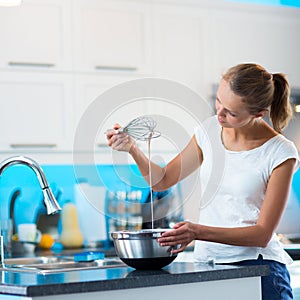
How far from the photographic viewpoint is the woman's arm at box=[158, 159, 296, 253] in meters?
2.42

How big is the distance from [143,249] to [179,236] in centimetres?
12

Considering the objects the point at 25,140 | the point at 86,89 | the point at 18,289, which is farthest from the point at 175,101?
the point at 18,289

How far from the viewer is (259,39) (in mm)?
4797

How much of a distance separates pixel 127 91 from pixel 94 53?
1.23ft

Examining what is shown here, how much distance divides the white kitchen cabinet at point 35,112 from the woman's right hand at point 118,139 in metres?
1.69

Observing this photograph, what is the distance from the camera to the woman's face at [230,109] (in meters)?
2.54

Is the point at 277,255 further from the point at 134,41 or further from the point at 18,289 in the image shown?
the point at 134,41

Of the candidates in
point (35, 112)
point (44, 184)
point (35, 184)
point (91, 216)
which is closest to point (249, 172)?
point (44, 184)

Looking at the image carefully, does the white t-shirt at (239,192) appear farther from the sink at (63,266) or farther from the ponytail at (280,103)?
the sink at (63,266)

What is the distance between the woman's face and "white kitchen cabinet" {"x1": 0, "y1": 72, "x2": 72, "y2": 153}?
175 centimetres

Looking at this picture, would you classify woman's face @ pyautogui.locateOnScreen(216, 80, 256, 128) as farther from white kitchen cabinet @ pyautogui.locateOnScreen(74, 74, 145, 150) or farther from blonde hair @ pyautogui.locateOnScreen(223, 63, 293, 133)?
white kitchen cabinet @ pyautogui.locateOnScreen(74, 74, 145, 150)

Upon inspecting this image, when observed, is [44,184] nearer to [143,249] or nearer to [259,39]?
[143,249]

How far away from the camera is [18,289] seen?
6.15 ft

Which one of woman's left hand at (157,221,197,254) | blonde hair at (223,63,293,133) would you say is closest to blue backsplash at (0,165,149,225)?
blonde hair at (223,63,293,133)
